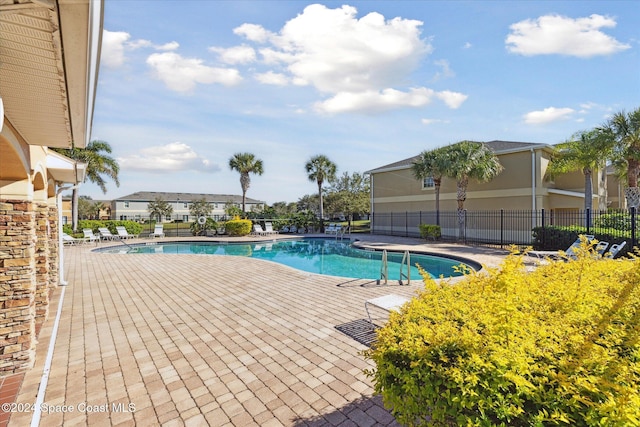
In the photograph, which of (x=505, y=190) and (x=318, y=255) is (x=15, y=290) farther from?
(x=505, y=190)

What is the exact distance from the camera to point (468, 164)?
17641 mm

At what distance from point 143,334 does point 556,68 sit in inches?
517

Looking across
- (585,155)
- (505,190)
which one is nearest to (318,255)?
(505,190)

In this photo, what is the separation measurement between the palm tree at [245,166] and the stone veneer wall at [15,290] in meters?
25.2

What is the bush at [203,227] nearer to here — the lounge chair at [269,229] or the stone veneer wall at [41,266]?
the lounge chair at [269,229]

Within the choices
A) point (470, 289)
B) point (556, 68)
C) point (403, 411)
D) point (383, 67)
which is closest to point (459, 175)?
point (556, 68)

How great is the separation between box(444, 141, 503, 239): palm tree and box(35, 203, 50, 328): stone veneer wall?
1783cm

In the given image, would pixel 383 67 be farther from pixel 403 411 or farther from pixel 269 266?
pixel 403 411

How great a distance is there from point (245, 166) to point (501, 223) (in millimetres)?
21302

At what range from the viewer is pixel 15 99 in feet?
9.53

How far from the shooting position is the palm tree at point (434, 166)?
61.0 ft

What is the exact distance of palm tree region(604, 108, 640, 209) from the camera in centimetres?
1317

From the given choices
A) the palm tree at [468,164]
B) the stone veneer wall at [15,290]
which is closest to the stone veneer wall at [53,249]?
the stone veneer wall at [15,290]

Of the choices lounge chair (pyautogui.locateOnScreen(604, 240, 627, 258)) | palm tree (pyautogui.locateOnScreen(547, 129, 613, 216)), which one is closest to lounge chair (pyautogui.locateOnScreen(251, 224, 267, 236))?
palm tree (pyautogui.locateOnScreen(547, 129, 613, 216))
